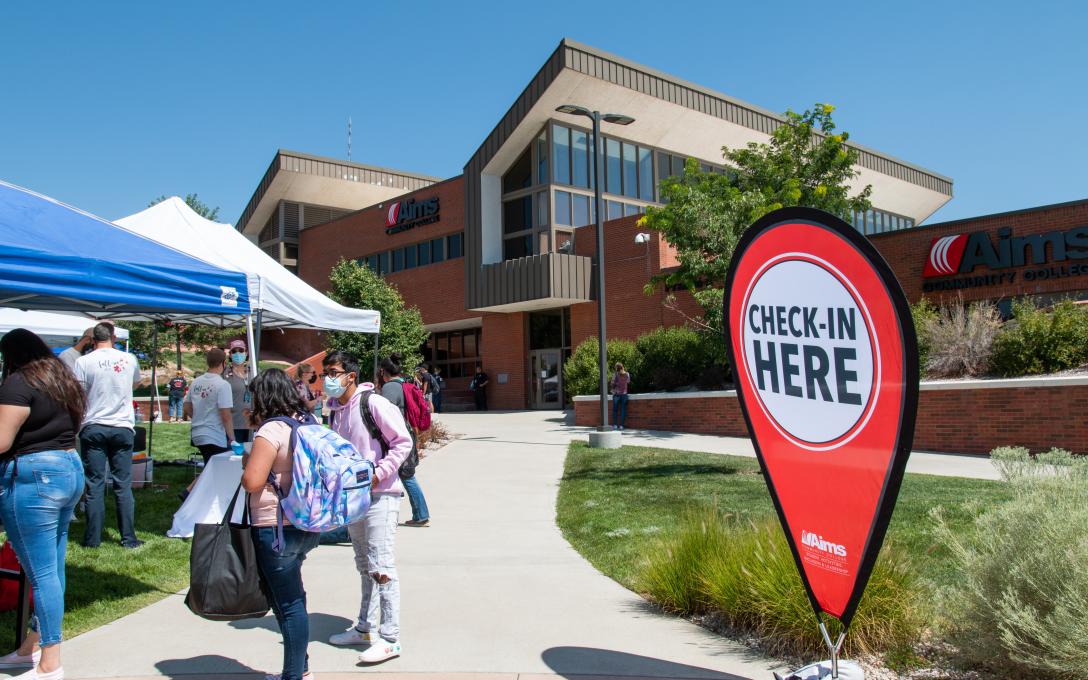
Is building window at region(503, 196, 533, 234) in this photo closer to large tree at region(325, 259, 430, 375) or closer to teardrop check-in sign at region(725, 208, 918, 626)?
large tree at region(325, 259, 430, 375)

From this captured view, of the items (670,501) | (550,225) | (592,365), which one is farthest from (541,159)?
(670,501)

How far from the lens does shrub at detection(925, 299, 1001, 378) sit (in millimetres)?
15000

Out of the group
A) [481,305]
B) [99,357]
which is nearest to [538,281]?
[481,305]

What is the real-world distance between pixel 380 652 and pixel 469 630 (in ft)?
2.40

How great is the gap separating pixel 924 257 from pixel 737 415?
6923 millimetres

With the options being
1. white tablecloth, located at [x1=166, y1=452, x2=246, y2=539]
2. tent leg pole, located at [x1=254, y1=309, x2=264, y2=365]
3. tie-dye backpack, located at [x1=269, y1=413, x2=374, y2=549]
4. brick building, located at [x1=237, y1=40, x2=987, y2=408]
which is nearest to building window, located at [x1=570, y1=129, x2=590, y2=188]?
brick building, located at [x1=237, y1=40, x2=987, y2=408]

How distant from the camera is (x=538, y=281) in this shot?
87.0 feet

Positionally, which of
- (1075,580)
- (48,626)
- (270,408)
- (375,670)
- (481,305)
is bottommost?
(375,670)

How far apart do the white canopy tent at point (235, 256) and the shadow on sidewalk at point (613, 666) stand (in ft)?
16.5

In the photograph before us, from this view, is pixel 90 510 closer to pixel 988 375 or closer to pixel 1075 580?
pixel 1075 580

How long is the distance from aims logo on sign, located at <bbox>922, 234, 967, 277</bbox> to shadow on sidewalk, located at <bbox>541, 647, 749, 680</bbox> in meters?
17.8

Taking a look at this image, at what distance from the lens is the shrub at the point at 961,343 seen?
591 inches

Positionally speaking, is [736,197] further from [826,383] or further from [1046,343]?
[826,383]

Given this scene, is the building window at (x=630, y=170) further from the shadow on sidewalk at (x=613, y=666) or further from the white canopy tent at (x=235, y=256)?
the shadow on sidewalk at (x=613, y=666)
